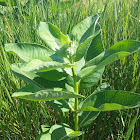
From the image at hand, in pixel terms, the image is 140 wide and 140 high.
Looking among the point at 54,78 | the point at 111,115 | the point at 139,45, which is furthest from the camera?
the point at 111,115

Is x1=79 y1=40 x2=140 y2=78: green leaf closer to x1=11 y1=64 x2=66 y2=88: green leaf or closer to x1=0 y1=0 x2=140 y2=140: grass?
x1=11 y1=64 x2=66 y2=88: green leaf

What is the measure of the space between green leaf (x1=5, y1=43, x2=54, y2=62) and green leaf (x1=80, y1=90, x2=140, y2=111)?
0.71 ft

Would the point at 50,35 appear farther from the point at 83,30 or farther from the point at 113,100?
the point at 113,100

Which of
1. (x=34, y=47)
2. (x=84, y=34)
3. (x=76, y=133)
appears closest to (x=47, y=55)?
(x=34, y=47)

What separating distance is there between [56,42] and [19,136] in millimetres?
560

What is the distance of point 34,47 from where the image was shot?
721mm

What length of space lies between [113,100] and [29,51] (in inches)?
13.2

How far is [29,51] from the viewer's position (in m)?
0.71

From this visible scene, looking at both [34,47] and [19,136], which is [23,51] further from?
[19,136]

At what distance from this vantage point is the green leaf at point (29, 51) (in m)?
0.69

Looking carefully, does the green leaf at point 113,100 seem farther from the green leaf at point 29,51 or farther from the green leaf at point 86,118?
the green leaf at point 29,51

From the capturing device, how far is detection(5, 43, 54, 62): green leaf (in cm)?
69

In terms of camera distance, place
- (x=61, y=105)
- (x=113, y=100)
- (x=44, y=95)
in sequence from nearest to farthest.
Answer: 1. (x=44, y=95)
2. (x=113, y=100)
3. (x=61, y=105)

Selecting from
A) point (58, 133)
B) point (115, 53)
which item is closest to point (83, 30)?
point (115, 53)
